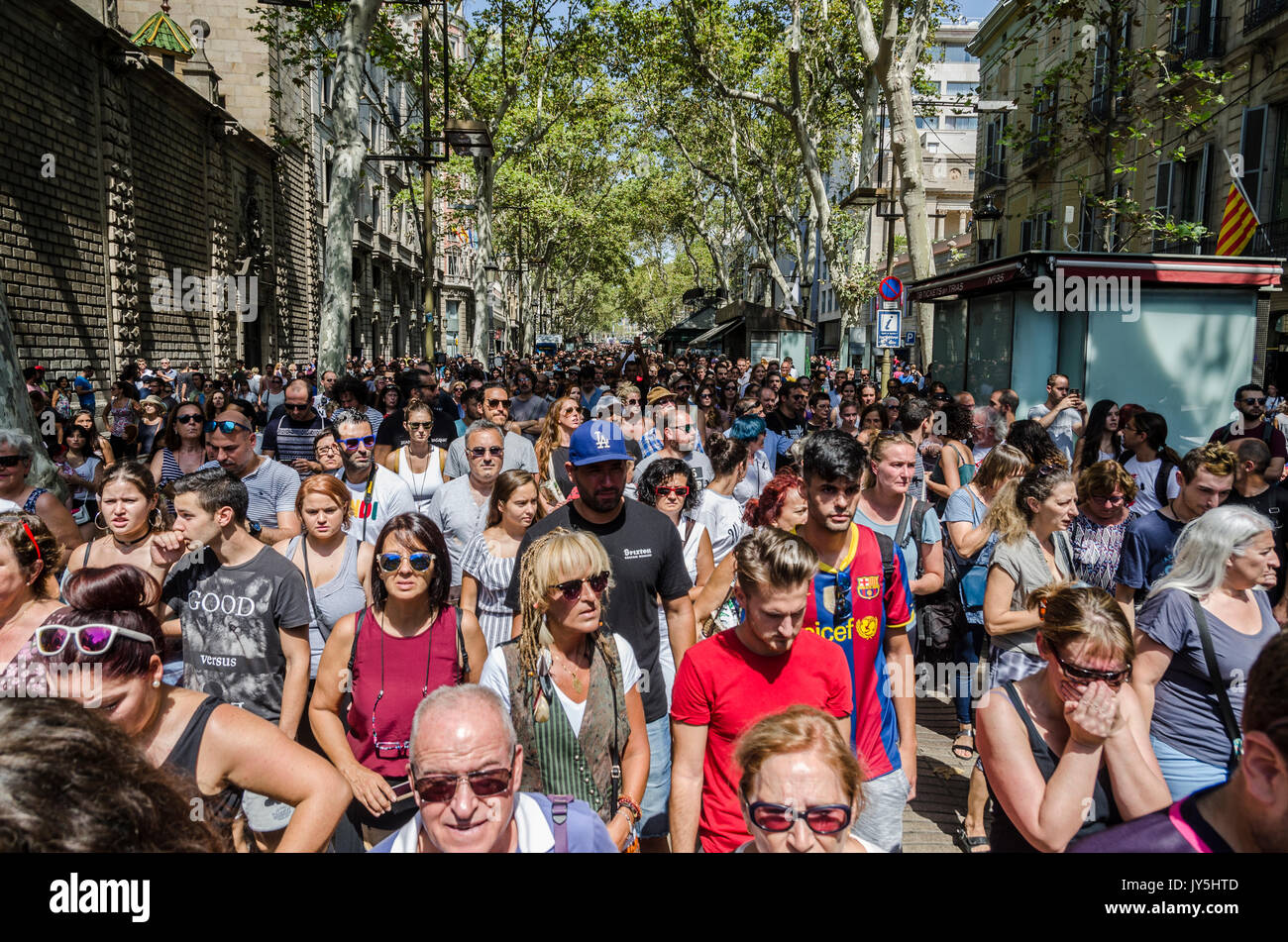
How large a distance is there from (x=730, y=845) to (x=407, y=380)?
8905 mm

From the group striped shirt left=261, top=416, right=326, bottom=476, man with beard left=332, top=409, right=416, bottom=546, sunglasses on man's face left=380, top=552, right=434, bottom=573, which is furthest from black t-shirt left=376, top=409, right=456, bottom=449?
sunglasses on man's face left=380, top=552, right=434, bottom=573

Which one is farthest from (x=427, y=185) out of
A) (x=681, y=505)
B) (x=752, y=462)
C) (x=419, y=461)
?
(x=681, y=505)

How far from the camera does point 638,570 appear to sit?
12.1ft

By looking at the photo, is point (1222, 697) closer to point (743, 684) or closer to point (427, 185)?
point (743, 684)

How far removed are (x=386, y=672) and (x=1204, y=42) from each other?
78.1ft

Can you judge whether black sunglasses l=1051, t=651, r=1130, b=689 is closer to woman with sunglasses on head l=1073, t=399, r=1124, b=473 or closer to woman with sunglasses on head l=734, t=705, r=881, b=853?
woman with sunglasses on head l=734, t=705, r=881, b=853

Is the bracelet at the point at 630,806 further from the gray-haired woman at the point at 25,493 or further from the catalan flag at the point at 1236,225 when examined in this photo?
the catalan flag at the point at 1236,225

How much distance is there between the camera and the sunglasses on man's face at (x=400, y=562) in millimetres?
3367

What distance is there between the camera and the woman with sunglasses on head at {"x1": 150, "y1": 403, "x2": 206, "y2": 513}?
21.1 feet

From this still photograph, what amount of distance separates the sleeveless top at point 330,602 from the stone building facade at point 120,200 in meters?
13.7

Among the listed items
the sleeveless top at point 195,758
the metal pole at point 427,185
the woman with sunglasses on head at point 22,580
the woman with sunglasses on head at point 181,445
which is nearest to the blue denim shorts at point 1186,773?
the sleeveless top at point 195,758

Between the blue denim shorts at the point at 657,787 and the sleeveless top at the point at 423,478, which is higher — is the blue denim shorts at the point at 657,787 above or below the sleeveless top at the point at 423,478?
below
